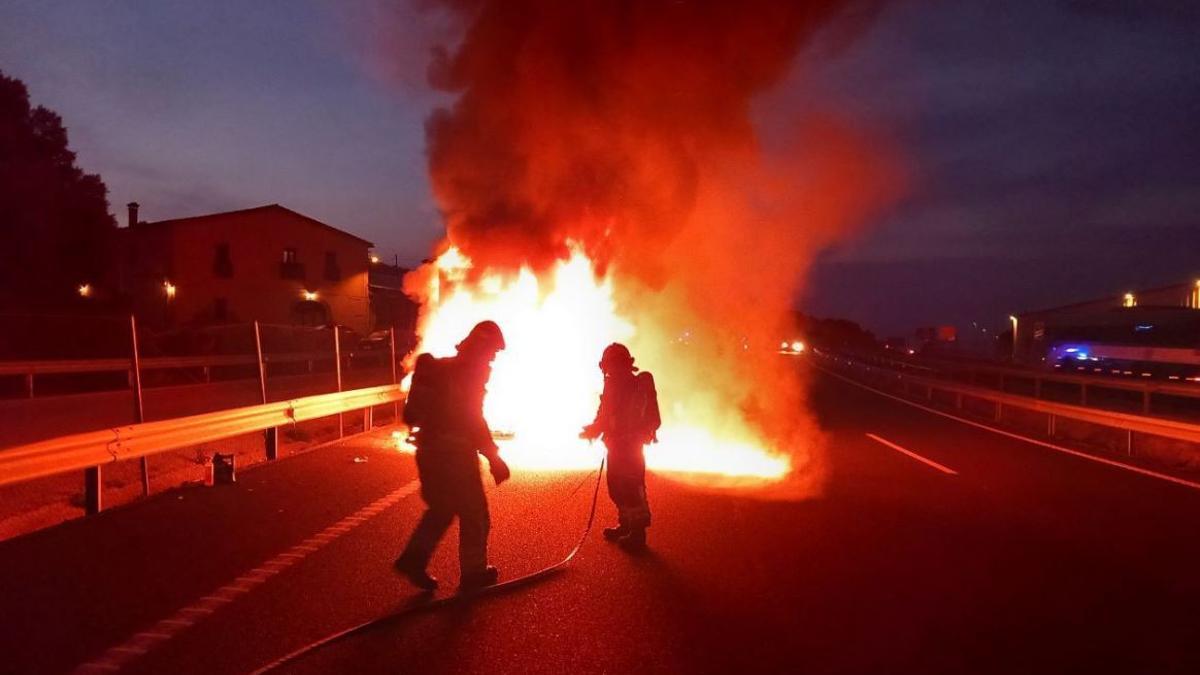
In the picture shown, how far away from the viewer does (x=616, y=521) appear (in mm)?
8344

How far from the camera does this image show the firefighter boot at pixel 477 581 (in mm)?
5996

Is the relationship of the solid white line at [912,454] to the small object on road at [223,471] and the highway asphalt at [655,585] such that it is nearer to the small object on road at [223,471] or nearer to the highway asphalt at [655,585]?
the highway asphalt at [655,585]

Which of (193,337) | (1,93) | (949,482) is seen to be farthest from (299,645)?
(1,93)

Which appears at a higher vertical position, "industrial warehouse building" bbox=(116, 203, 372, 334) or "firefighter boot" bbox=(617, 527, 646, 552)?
"industrial warehouse building" bbox=(116, 203, 372, 334)

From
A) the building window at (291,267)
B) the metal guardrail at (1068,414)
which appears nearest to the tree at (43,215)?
the building window at (291,267)

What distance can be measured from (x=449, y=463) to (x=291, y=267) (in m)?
42.6

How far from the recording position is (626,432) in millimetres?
7688

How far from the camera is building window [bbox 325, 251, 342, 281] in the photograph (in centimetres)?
4822

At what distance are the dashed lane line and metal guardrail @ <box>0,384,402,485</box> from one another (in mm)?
2151

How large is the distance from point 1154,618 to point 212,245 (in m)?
44.4

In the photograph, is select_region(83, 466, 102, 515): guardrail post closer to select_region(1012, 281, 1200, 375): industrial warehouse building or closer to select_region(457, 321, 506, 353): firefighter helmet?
select_region(457, 321, 506, 353): firefighter helmet

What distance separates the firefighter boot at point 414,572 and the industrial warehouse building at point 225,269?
39351 millimetres

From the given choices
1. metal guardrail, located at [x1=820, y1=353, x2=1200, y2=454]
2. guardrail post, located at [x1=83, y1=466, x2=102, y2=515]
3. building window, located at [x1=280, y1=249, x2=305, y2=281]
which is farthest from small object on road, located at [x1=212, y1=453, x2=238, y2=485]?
building window, located at [x1=280, y1=249, x2=305, y2=281]

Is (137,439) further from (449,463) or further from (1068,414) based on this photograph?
(1068,414)
